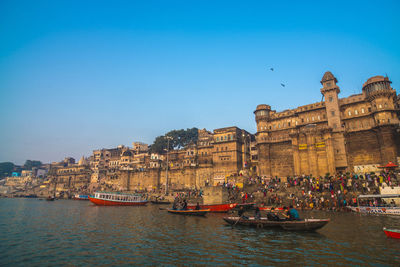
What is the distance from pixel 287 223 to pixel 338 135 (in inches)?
1138

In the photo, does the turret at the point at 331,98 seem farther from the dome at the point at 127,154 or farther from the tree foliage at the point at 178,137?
the dome at the point at 127,154

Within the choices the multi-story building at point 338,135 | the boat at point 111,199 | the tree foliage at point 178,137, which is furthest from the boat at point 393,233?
the tree foliage at point 178,137

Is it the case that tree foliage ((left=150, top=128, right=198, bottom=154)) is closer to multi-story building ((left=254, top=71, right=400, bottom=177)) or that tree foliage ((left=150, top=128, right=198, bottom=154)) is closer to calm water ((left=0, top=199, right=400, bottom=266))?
multi-story building ((left=254, top=71, right=400, bottom=177))

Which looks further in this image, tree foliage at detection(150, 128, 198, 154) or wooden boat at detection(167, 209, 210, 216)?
tree foliage at detection(150, 128, 198, 154)

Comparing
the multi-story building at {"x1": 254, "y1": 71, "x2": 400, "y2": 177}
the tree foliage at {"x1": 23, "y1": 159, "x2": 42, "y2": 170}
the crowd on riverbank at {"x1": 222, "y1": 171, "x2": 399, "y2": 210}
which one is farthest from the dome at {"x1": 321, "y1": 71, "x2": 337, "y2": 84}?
the tree foliage at {"x1": 23, "y1": 159, "x2": 42, "y2": 170}

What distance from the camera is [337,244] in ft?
36.9

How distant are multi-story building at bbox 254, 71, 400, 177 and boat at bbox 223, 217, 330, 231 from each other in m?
25.0

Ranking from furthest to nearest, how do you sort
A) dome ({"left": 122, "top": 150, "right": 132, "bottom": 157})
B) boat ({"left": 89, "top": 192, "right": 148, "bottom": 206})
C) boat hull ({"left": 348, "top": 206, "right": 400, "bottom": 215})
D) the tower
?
dome ({"left": 122, "top": 150, "right": 132, "bottom": 157}), boat ({"left": 89, "top": 192, "right": 148, "bottom": 206}), the tower, boat hull ({"left": 348, "top": 206, "right": 400, "bottom": 215})

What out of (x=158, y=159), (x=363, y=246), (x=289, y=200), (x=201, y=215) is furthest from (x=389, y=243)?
(x=158, y=159)

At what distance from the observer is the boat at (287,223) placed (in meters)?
13.8

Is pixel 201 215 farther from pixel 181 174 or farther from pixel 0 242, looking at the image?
pixel 181 174

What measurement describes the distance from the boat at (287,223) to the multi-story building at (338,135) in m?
25.0

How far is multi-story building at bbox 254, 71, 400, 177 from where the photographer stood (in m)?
34.5

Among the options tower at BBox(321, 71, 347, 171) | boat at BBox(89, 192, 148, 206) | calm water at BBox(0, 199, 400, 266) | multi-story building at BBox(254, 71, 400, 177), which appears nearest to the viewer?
calm water at BBox(0, 199, 400, 266)
